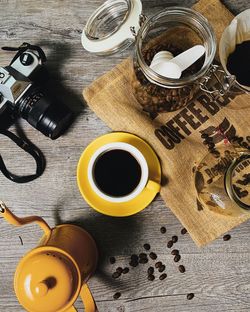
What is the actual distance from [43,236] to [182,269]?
25 centimetres

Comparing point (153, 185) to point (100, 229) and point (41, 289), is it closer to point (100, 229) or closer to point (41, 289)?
point (100, 229)

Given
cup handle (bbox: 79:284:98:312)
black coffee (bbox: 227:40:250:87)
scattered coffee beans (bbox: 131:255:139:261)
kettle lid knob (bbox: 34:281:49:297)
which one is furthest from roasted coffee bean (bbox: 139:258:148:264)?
black coffee (bbox: 227:40:250:87)

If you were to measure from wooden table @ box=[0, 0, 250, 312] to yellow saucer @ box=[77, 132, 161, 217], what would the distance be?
0.10 feet

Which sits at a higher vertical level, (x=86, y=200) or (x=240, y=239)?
(x=86, y=200)

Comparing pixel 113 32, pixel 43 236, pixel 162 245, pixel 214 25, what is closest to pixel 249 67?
pixel 214 25

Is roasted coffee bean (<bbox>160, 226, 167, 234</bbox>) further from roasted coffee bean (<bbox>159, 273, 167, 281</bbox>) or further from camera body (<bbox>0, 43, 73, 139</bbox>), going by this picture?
camera body (<bbox>0, 43, 73, 139</bbox>)

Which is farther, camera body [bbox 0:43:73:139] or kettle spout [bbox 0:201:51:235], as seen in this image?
camera body [bbox 0:43:73:139]

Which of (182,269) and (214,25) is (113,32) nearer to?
(214,25)

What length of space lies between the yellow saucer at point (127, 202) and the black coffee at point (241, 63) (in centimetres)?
19

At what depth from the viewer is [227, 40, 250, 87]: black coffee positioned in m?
0.83

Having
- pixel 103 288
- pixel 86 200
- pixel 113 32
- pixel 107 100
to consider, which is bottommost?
pixel 103 288

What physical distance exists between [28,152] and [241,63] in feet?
1.29

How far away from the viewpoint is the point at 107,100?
902 millimetres

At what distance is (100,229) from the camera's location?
3.02 feet
